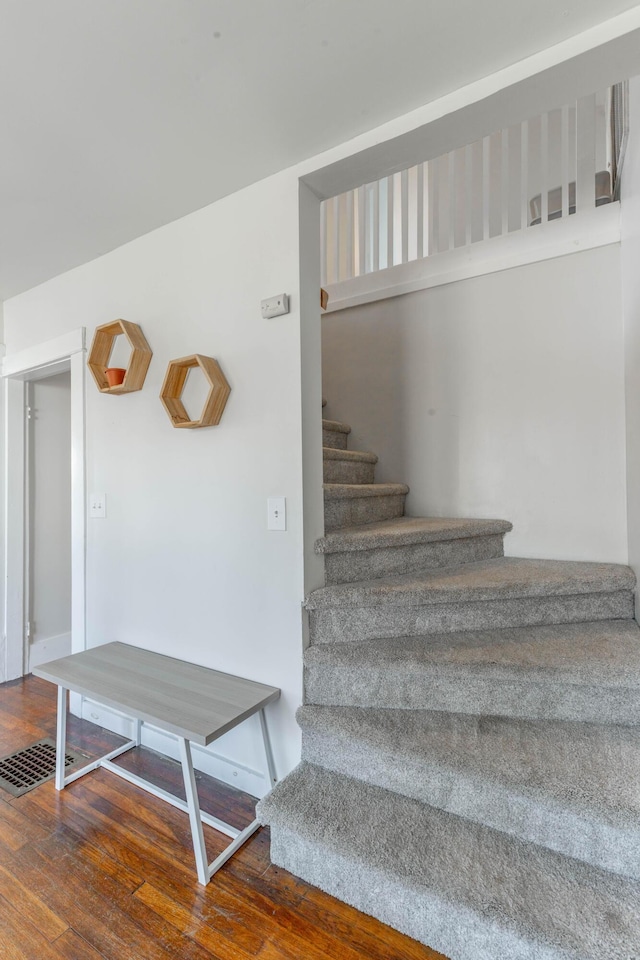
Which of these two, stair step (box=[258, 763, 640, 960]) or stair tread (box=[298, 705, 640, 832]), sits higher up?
stair tread (box=[298, 705, 640, 832])

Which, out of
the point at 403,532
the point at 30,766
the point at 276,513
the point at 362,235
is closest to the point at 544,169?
the point at 362,235

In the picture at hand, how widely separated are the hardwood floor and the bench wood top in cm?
47

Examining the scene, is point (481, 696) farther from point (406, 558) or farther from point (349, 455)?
point (349, 455)

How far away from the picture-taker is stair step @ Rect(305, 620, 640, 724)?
146cm

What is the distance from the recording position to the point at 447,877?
1.16m

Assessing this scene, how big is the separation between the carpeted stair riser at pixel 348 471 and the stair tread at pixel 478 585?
73cm

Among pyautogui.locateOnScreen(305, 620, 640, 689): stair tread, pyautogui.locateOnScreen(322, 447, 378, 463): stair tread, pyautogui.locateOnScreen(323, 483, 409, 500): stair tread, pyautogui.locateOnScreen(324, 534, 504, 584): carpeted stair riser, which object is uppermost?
pyautogui.locateOnScreen(322, 447, 378, 463): stair tread

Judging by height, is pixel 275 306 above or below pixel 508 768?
above

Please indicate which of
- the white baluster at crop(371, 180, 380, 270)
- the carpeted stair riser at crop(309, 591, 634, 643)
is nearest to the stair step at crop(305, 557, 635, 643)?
the carpeted stair riser at crop(309, 591, 634, 643)

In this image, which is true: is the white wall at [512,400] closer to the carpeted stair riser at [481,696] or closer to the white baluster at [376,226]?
the white baluster at [376,226]

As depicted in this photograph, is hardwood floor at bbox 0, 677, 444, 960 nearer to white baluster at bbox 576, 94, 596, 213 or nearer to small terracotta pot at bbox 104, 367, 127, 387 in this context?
small terracotta pot at bbox 104, 367, 127, 387

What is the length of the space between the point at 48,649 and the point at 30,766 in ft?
4.49

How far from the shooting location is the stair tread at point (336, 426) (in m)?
2.82

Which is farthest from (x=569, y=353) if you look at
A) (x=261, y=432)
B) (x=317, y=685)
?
(x=317, y=685)
